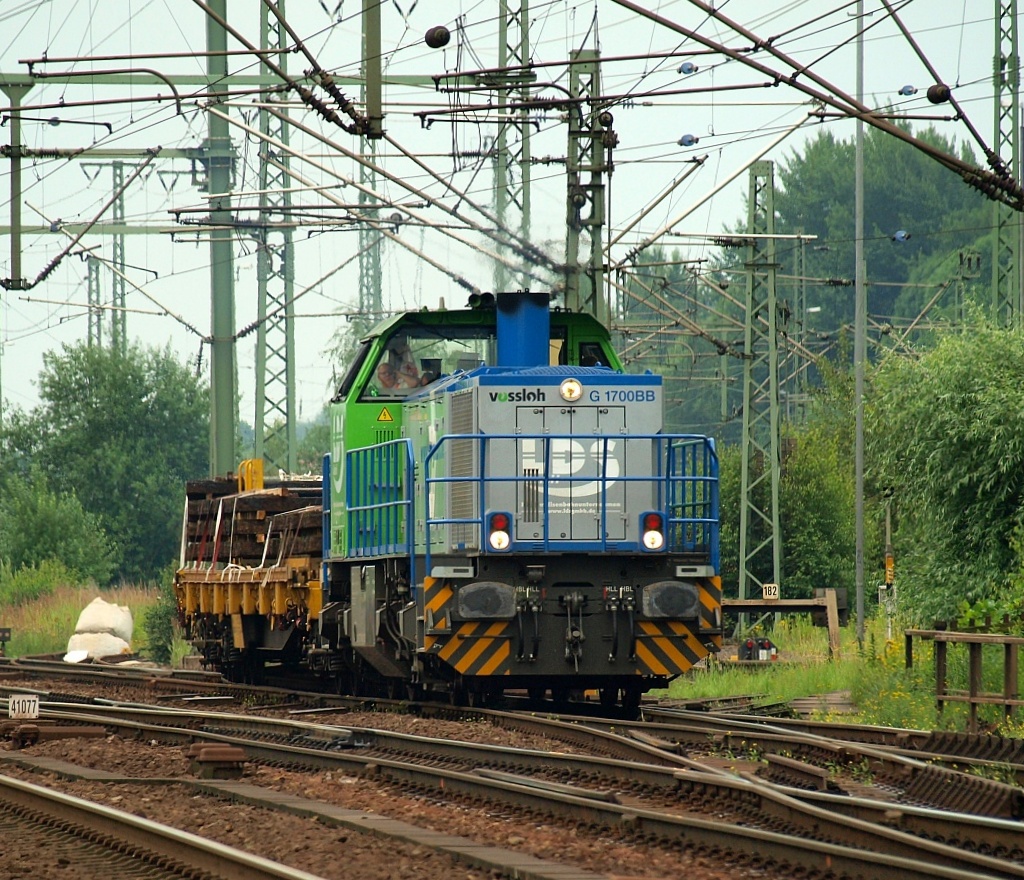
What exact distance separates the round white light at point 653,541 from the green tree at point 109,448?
4205 centimetres

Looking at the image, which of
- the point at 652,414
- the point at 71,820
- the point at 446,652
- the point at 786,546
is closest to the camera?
the point at 71,820

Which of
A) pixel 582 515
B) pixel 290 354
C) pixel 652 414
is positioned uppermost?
pixel 290 354

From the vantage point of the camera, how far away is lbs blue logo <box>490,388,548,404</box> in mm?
Answer: 13586

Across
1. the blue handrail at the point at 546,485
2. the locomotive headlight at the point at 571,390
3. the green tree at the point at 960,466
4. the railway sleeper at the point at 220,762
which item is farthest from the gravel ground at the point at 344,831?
the green tree at the point at 960,466

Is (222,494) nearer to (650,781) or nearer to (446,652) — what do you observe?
(446,652)

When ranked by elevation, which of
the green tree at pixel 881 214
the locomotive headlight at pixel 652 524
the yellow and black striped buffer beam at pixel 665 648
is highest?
the green tree at pixel 881 214

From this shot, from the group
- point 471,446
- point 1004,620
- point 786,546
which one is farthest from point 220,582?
point 786,546

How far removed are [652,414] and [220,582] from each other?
735 centimetres

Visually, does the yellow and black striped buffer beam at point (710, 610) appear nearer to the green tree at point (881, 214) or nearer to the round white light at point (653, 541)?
the round white light at point (653, 541)

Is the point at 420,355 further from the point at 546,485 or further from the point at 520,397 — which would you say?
the point at 546,485

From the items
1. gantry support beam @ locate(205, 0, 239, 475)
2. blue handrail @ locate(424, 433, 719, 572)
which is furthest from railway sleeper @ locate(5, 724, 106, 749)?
gantry support beam @ locate(205, 0, 239, 475)

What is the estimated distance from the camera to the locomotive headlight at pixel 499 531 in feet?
43.1

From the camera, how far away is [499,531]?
13195 millimetres

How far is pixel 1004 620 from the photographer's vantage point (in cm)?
1544
